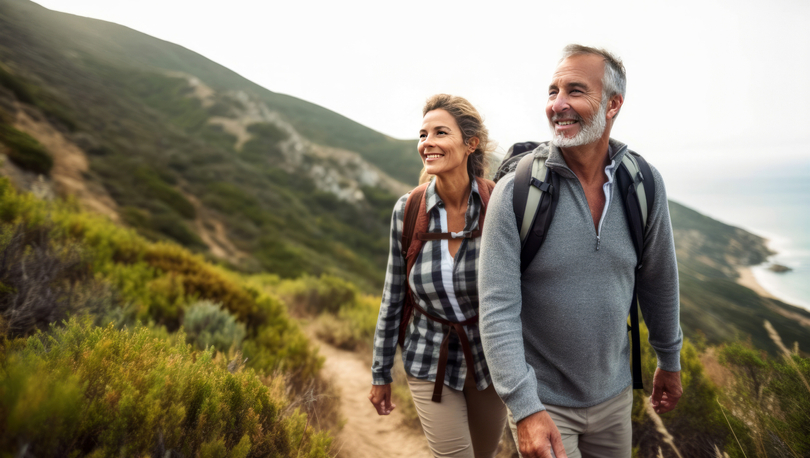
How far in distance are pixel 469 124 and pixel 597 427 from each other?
61.3 inches

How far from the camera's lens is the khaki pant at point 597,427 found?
4.87ft

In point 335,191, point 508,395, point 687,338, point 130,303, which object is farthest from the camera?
point 335,191

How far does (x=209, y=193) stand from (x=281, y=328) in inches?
688

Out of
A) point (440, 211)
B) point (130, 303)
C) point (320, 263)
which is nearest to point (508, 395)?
point (440, 211)

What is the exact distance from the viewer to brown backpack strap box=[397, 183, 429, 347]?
2.04 metres

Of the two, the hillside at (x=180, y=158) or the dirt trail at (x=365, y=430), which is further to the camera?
the hillside at (x=180, y=158)

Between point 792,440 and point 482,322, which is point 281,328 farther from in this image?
point 792,440

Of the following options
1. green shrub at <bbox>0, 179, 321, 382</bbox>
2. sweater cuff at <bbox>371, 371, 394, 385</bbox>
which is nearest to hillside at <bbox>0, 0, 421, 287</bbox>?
green shrub at <bbox>0, 179, 321, 382</bbox>

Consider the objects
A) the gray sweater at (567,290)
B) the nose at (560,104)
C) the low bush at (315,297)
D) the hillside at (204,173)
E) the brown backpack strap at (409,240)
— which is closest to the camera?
the gray sweater at (567,290)

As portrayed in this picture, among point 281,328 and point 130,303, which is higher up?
point 130,303

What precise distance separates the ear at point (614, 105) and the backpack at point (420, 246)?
67cm

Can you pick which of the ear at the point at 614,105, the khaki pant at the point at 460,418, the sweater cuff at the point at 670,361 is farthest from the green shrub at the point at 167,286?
the ear at the point at 614,105

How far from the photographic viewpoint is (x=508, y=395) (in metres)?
1.30

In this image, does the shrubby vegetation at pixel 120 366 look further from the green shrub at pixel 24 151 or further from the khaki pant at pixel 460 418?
the green shrub at pixel 24 151
